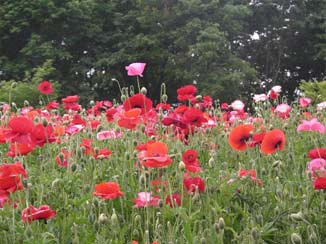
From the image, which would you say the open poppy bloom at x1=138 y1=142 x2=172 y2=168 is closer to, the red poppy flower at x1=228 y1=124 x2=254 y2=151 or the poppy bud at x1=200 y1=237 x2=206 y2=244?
the poppy bud at x1=200 y1=237 x2=206 y2=244

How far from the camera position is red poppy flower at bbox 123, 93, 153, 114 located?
2.64m

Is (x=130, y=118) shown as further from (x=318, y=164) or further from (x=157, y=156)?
(x=318, y=164)

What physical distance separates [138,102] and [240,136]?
0.51m

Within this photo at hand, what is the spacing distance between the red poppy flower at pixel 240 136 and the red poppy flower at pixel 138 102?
417 mm

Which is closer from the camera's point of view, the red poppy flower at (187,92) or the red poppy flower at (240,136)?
the red poppy flower at (240,136)

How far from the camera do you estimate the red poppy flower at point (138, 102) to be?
2.64 metres

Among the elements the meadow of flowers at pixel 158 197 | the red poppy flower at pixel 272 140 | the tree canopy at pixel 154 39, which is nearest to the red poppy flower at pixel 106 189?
the meadow of flowers at pixel 158 197

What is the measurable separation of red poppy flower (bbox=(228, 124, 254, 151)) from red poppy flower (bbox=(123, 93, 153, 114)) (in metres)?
0.42

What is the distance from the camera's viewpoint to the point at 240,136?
2.48 m

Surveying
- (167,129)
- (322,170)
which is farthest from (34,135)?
(167,129)

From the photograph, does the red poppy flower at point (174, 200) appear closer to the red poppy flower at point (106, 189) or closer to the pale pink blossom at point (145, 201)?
the pale pink blossom at point (145, 201)

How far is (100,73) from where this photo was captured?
71.2 ft

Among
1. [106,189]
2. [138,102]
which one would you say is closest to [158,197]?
[106,189]

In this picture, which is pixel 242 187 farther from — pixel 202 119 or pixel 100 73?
pixel 100 73
